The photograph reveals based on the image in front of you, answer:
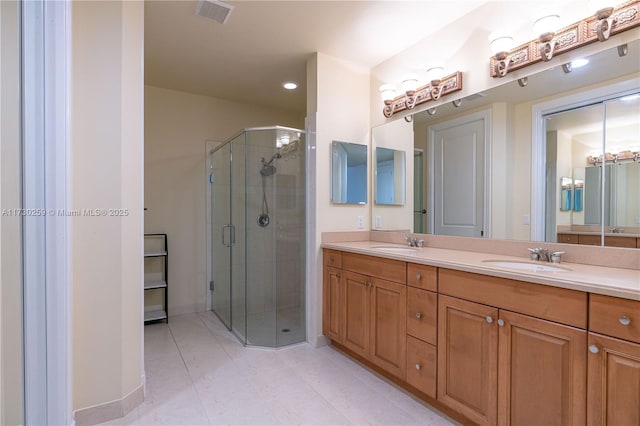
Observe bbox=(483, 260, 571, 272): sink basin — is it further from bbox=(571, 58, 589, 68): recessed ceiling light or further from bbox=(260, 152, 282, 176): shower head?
bbox=(260, 152, 282, 176): shower head

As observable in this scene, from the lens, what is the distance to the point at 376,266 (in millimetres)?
2139

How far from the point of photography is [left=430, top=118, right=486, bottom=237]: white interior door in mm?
2150

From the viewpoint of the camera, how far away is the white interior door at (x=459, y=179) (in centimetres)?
215

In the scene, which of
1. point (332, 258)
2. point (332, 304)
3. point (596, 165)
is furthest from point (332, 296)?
point (596, 165)

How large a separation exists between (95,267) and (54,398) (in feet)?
1.97

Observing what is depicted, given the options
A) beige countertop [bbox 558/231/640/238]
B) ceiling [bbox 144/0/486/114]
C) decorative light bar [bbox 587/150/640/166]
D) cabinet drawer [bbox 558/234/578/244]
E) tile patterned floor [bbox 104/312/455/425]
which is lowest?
tile patterned floor [bbox 104/312/455/425]

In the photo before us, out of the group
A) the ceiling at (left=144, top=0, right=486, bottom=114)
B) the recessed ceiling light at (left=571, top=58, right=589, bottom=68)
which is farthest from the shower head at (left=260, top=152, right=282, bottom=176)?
the recessed ceiling light at (left=571, top=58, right=589, bottom=68)

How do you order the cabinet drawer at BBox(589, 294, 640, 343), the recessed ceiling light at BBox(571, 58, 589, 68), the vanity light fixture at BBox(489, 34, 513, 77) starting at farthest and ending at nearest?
the vanity light fixture at BBox(489, 34, 513, 77) < the recessed ceiling light at BBox(571, 58, 589, 68) < the cabinet drawer at BBox(589, 294, 640, 343)

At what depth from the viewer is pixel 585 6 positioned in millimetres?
1597

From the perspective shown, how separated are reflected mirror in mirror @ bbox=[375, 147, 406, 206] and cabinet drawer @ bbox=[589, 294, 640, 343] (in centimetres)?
164

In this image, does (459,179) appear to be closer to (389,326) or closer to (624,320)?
(389,326)

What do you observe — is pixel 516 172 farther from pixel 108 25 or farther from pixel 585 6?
pixel 108 25

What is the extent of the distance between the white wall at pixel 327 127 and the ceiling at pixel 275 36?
0.13m

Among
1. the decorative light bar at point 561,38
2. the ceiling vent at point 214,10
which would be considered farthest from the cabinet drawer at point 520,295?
the ceiling vent at point 214,10
